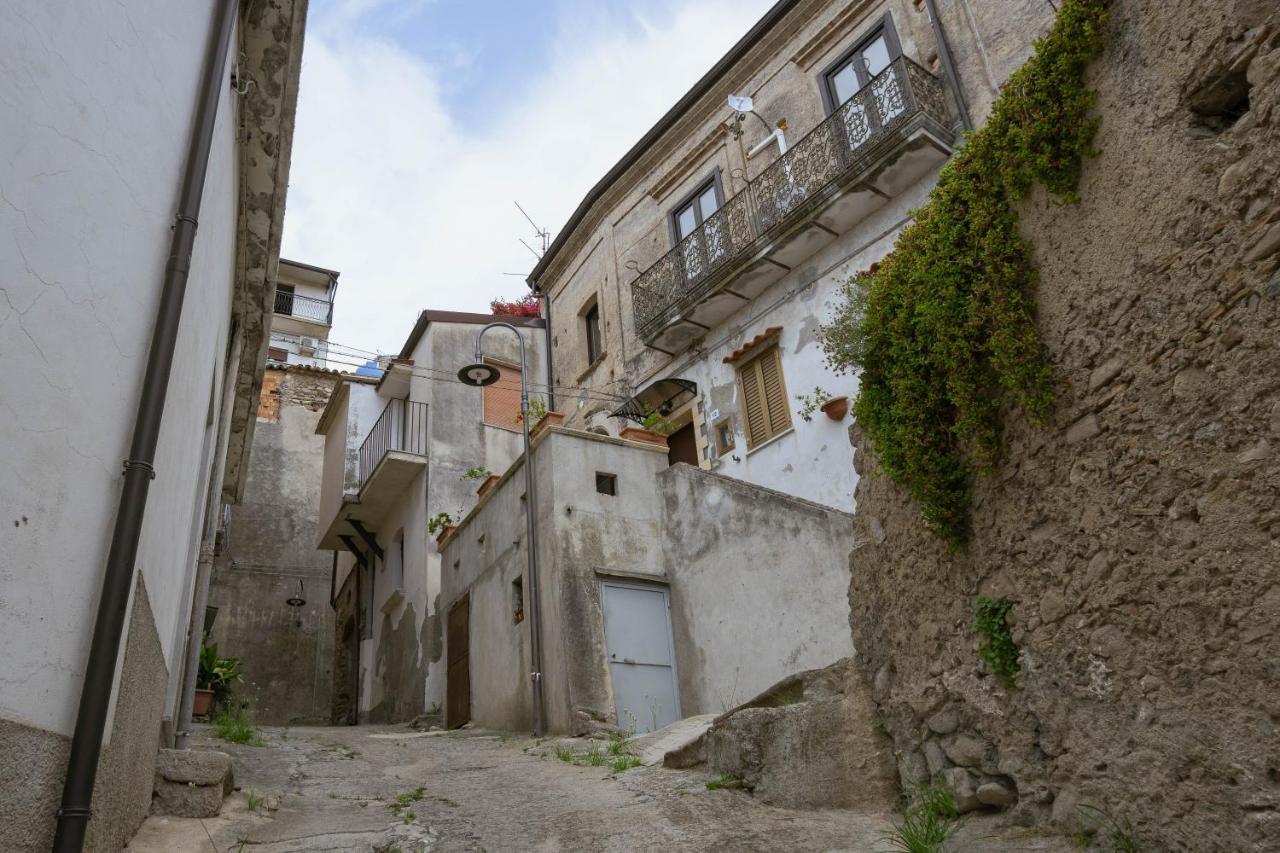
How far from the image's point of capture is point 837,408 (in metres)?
12.5

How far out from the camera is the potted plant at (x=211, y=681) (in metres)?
11.4

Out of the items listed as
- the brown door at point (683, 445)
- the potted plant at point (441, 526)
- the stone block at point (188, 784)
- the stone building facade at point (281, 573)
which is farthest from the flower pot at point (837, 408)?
the stone building facade at point (281, 573)

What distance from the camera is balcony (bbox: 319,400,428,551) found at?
17.0 m

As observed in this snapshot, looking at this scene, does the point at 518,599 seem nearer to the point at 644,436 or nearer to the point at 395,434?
the point at 644,436

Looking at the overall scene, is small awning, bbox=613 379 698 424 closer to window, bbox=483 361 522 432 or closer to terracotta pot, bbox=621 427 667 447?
window, bbox=483 361 522 432

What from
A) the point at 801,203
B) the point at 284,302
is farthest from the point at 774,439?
the point at 284,302

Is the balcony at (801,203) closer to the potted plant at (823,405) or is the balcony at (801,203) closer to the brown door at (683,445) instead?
the brown door at (683,445)

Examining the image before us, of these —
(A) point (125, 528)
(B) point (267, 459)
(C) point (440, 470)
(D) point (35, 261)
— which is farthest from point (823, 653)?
(B) point (267, 459)

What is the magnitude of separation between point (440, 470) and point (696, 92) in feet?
26.6

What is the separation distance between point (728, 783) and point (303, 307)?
28.7 metres

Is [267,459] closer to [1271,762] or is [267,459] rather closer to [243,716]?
[243,716]

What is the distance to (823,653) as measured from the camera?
370 inches

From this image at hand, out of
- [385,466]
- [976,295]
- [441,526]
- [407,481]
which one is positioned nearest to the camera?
[976,295]

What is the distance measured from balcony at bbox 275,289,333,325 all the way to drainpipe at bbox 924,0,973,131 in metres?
23.4
